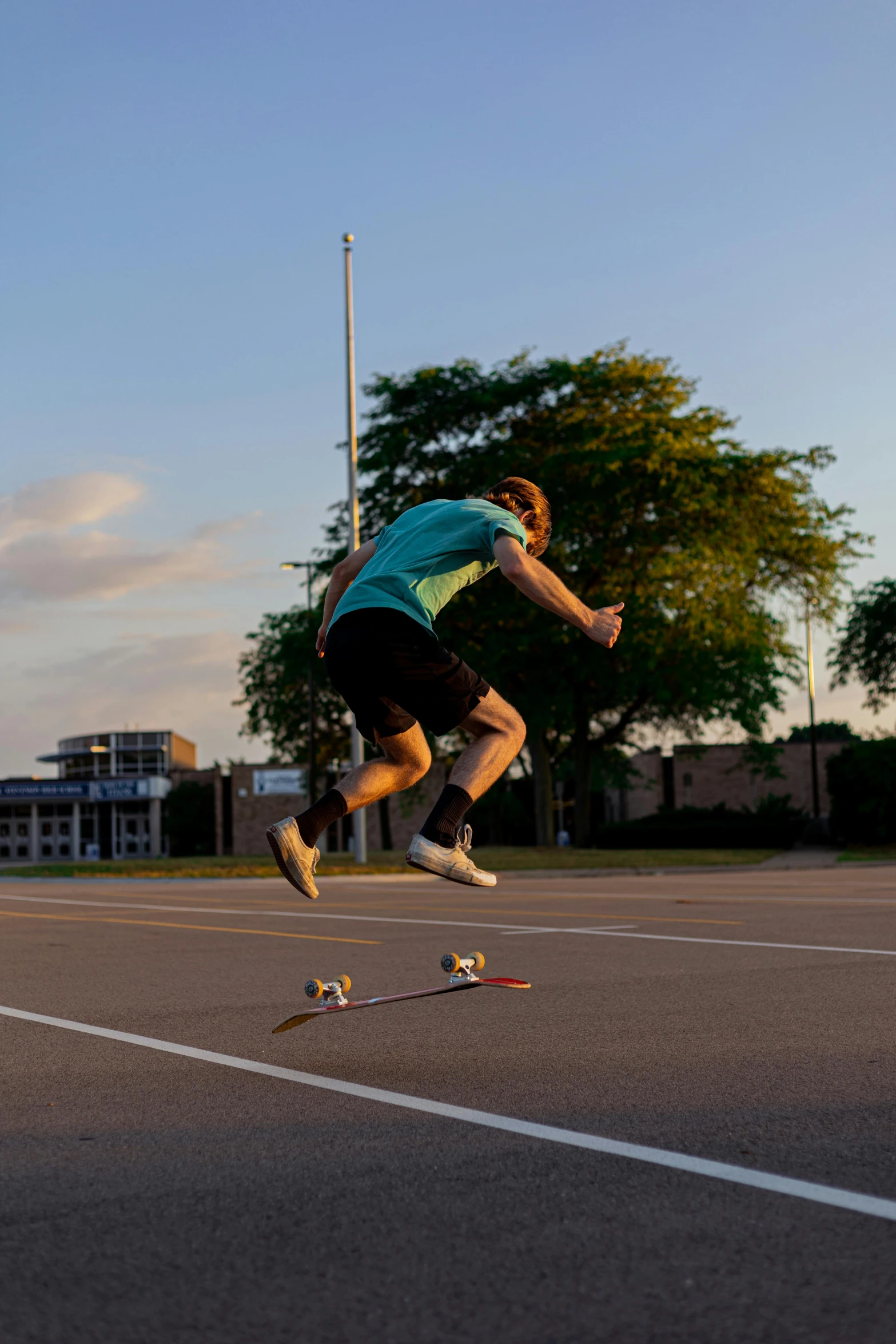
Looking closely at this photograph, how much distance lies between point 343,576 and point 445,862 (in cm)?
151

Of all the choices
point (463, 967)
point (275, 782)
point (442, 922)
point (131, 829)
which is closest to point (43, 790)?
point (131, 829)

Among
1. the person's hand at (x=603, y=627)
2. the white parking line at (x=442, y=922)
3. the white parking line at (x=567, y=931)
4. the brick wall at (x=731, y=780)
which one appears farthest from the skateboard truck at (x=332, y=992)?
the brick wall at (x=731, y=780)

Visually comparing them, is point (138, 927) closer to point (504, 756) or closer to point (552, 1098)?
point (504, 756)

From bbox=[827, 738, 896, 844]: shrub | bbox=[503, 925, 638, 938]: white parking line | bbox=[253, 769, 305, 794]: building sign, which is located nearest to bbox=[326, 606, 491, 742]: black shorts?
bbox=[503, 925, 638, 938]: white parking line

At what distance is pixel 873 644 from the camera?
45.0 metres

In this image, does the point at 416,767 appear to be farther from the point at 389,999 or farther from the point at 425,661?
the point at 389,999

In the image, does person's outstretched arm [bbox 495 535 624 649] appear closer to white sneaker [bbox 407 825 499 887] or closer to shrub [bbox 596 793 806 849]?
white sneaker [bbox 407 825 499 887]

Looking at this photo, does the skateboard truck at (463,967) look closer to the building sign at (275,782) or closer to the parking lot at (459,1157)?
the parking lot at (459,1157)

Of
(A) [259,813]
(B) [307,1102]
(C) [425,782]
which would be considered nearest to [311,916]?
(B) [307,1102]

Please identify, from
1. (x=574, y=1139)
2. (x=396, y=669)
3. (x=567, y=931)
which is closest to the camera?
(x=574, y=1139)

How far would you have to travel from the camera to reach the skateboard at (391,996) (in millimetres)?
5000

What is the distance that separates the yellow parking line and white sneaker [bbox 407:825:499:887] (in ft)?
12.8

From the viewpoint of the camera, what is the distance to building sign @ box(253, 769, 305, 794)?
6588 cm

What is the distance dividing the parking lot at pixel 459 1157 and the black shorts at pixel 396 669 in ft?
4.42
